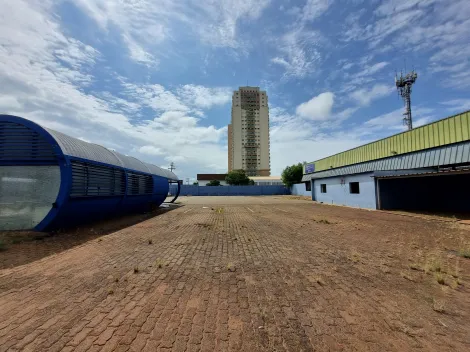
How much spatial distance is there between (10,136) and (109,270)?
Result: 796cm

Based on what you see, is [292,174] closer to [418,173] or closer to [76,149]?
[418,173]

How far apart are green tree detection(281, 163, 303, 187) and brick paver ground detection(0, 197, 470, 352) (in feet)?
157

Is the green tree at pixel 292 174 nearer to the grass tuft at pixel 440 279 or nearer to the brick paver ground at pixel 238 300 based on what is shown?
the brick paver ground at pixel 238 300

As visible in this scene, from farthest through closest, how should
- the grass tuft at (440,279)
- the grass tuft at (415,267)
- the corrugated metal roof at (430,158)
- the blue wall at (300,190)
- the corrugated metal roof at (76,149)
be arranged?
the blue wall at (300,190) < the corrugated metal roof at (430,158) < the corrugated metal roof at (76,149) < the grass tuft at (415,267) < the grass tuft at (440,279)

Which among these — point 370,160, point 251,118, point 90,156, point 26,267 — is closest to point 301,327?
point 26,267

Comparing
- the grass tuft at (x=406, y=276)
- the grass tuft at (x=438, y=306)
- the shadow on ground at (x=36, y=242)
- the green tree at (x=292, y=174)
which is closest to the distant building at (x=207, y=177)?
the green tree at (x=292, y=174)

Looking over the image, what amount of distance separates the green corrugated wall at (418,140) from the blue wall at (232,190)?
108ft

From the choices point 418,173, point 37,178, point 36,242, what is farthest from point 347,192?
point 37,178

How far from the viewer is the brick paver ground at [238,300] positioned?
2.69 metres

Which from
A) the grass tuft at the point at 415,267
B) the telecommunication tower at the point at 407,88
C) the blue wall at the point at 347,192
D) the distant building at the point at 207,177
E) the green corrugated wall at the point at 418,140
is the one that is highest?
the telecommunication tower at the point at 407,88

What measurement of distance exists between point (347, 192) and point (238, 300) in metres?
22.2

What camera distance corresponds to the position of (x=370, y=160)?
23.6 metres

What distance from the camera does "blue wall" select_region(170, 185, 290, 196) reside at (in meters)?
60.8

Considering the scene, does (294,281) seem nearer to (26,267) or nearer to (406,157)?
(26,267)
